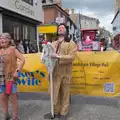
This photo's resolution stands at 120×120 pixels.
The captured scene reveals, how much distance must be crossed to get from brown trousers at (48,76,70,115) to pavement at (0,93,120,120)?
10.4 inches

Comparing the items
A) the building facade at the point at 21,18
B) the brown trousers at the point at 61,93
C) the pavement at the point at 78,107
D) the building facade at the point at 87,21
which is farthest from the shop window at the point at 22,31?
the building facade at the point at 87,21

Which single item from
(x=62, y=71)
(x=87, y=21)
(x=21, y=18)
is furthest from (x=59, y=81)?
(x=87, y=21)

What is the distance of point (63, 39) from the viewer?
5559 mm

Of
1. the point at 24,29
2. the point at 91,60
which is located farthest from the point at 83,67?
the point at 24,29

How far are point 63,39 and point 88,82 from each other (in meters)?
1.47

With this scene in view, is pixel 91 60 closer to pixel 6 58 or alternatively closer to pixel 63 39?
pixel 63 39

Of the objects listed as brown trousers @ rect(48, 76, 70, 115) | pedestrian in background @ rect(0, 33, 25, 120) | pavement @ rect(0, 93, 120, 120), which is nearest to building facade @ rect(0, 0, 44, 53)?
pavement @ rect(0, 93, 120, 120)

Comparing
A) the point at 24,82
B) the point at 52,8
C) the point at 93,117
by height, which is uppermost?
the point at 52,8

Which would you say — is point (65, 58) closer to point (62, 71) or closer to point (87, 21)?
point (62, 71)

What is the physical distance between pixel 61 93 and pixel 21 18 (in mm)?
15274

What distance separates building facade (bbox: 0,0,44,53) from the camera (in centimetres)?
Result: 1769

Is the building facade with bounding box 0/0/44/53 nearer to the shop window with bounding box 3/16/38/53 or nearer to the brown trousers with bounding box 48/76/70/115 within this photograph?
the shop window with bounding box 3/16/38/53

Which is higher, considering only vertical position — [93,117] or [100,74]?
[100,74]

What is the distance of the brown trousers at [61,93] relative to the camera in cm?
556
